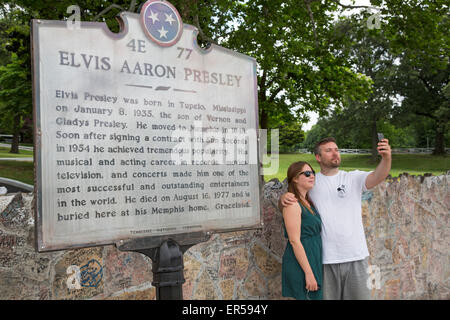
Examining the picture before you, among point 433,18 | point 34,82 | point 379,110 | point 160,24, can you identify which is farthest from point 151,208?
point 379,110

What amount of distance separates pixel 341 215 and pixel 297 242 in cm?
50

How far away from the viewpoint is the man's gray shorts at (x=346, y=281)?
3.16 metres

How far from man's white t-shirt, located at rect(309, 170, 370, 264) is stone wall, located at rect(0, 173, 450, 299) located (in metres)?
0.79

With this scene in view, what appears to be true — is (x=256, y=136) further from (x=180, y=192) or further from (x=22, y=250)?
(x=22, y=250)

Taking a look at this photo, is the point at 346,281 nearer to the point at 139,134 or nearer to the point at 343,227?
the point at 343,227

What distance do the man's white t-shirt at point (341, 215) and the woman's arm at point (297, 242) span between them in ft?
0.81

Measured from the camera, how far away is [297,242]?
3047mm

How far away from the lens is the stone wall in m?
2.92

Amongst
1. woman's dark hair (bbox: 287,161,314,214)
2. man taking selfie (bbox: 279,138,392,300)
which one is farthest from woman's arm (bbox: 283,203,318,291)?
woman's dark hair (bbox: 287,161,314,214)

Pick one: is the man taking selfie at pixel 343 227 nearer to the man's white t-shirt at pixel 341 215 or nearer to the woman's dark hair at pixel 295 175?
the man's white t-shirt at pixel 341 215

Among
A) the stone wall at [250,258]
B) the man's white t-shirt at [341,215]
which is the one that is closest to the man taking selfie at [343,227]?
the man's white t-shirt at [341,215]

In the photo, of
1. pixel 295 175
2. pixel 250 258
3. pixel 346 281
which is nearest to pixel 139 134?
pixel 295 175

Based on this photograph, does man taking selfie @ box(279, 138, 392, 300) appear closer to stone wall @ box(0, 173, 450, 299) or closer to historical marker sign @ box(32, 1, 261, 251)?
historical marker sign @ box(32, 1, 261, 251)
